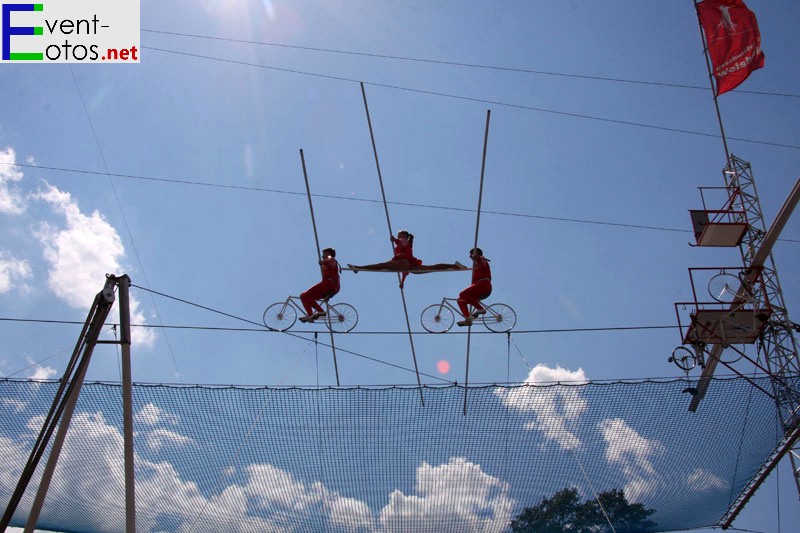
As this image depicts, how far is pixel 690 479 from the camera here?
360 inches

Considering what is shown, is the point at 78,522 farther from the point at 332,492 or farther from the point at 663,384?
the point at 663,384

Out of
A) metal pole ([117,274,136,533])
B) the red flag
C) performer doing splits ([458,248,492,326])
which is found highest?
the red flag

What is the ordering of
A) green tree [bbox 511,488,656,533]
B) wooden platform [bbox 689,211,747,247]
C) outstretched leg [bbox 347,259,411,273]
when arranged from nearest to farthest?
green tree [bbox 511,488,656,533] < outstretched leg [bbox 347,259,411,273] < wooden platform [bbox 689,211,747,247]

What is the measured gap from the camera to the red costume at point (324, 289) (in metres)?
10.3

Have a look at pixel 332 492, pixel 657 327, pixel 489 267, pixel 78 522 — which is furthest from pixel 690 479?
pixel 78 522

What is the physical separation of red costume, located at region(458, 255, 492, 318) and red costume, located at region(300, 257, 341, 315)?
1.80 m

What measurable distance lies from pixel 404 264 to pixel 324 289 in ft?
3.86

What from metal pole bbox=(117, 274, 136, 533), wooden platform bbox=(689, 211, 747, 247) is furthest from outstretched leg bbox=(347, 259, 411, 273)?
wooden platform bbox=(689, 211, 747, 247)

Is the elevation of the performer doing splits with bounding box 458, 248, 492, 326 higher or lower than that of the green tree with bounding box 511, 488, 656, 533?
higher

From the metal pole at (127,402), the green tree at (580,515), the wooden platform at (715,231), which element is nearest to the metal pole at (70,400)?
the metal pole at (127,402)

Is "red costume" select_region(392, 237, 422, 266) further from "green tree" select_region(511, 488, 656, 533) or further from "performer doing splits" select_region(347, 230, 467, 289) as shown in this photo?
"green tree" select_region(511, 488, 656, 533)

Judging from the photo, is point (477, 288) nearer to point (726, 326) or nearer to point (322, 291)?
point (322, 291)

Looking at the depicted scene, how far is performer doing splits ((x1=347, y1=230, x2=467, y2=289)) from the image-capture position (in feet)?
33.5

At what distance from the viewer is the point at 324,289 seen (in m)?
10.3
